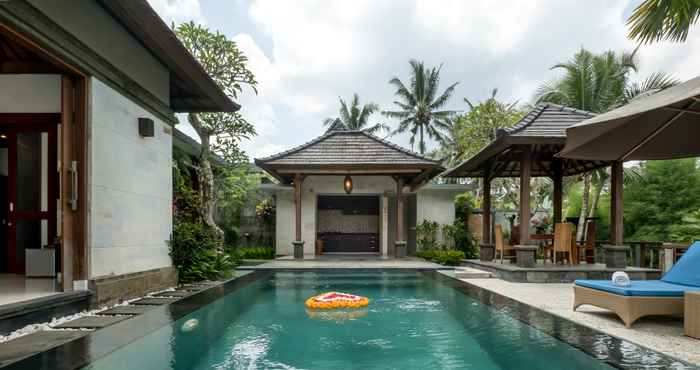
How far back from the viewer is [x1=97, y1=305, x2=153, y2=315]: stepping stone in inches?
194

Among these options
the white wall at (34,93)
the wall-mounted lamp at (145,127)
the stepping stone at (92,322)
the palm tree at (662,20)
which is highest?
the palm tree at (662,20)

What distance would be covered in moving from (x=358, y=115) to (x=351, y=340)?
29.9 metres

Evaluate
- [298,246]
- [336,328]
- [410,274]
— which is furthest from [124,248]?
[298,246]

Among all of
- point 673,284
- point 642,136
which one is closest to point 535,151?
point 642,136

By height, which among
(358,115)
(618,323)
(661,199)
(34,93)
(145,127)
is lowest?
(618,323)

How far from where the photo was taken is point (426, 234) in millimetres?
14531

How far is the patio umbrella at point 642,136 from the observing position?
4887 millimetres

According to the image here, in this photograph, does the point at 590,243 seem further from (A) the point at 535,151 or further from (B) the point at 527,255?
(A) the point at 535,151

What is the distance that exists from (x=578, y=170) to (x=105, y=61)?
10.9 meters

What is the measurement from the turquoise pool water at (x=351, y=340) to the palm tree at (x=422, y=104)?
26.8m

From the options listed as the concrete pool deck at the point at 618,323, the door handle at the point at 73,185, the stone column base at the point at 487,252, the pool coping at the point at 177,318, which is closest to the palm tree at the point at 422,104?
the stone column base at the point at 487,252

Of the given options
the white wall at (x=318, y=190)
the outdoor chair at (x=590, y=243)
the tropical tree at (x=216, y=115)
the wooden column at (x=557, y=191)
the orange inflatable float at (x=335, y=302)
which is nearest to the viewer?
the orange inflatable float at (x=335, y=302)

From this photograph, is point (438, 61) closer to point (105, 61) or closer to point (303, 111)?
point (303, 111)

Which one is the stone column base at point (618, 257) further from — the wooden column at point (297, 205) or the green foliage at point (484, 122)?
the green foliage at point (484, 122)
